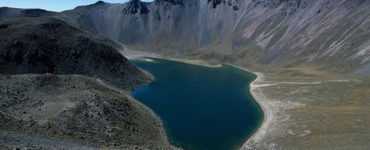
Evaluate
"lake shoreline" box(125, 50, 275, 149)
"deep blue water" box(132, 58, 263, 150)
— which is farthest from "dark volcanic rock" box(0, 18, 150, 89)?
"lake shoreline" box(125, 50, 275, 149)

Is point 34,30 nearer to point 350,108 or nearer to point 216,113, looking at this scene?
point 216,113

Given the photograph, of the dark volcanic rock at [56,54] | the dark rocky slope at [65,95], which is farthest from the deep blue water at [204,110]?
the dark volcanic rock at [56,54]

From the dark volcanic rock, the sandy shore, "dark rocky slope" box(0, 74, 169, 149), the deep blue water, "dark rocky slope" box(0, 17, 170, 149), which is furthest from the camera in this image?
the dark volcanic rock

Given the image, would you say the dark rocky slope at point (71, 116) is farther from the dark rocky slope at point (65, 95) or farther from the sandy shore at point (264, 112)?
the sandy shore at point (264, 112)

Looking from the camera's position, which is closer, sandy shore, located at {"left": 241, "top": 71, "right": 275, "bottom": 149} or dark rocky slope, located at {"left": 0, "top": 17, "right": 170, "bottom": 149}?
dark rocky slope, located at {"left": 0, "top": 17, "right": 170, "bottom": 149}

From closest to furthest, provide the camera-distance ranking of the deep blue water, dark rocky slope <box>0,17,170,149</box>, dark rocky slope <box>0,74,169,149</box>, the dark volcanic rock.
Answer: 1. dark rocky slope <box>0,74,169,149</box>
2. dark rocky slope <box>0,17,170,149</box>
3. the deep blue water
4. the dark volcanic rock

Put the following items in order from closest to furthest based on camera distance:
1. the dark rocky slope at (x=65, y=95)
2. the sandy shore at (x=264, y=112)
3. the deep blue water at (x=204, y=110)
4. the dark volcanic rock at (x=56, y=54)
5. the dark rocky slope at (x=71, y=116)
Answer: the dark rocky slope at (x=71, y=116)
the dark rocky slope at (x=65, y=95)
the sandy shore at (x=264, y=112)
the deep blue water at (x=204, y=110)
the dark volcanic rock at (x=56, y=54)

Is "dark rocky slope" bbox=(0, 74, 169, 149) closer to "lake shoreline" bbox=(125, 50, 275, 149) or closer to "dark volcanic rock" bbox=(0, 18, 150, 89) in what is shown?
"lake shoreline" bbox=(125, 50, 275, 149)
